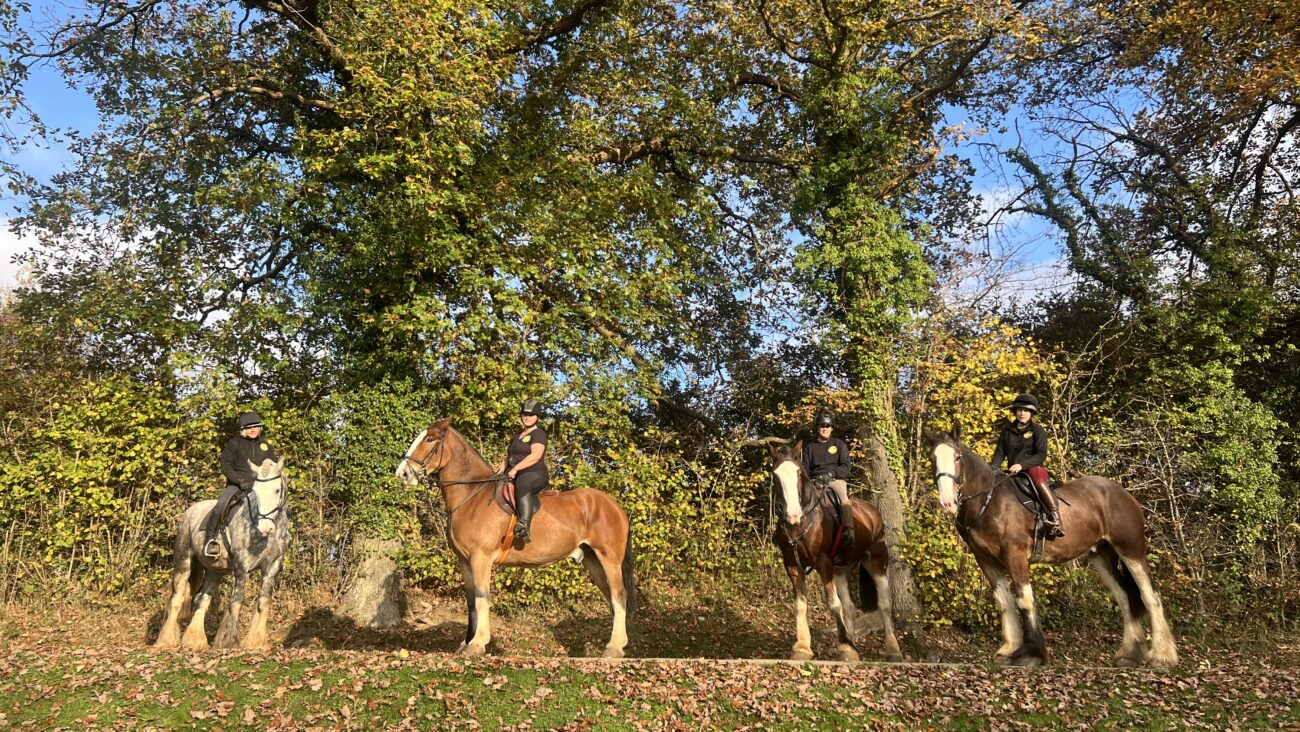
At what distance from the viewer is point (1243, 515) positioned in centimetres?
1570

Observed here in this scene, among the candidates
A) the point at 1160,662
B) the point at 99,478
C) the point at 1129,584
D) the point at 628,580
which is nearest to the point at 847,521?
the point at 628,580

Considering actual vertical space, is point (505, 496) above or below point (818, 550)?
above

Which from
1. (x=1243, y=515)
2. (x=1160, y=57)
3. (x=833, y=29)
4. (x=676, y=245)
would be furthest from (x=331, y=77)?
(x=1243, y=515)

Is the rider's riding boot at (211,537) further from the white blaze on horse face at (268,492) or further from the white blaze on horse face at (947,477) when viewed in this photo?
the white blaze on horse face at (947,477)

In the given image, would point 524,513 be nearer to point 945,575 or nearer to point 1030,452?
point 1030,452

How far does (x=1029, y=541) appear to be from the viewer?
32.3 feet

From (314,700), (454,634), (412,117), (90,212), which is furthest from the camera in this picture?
(90,212)

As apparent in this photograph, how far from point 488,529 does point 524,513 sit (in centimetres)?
47

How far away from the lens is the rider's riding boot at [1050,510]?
977 centimetres

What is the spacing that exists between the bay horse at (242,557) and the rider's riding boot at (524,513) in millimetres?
3199

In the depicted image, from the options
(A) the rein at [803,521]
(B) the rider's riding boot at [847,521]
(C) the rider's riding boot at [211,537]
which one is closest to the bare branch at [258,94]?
(C) the rider's riding boot at [211,537]

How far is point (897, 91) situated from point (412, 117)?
1088cm

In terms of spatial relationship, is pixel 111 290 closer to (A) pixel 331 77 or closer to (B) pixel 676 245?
(A) pixel 331 77

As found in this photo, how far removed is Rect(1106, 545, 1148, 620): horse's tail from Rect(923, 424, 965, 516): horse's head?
8.24ft
